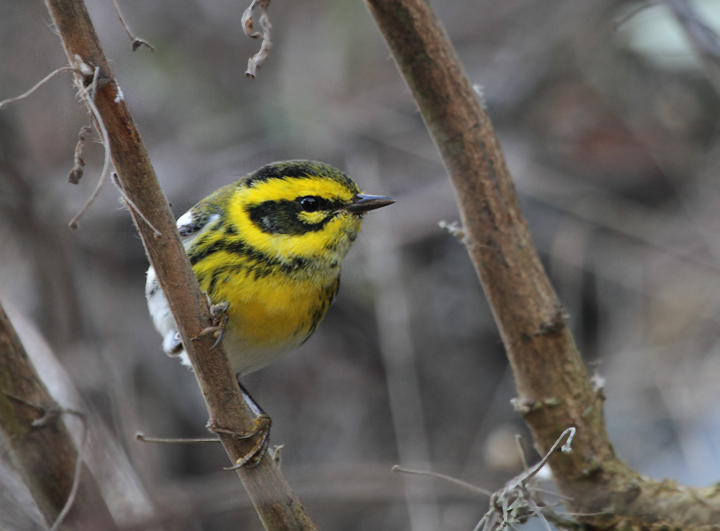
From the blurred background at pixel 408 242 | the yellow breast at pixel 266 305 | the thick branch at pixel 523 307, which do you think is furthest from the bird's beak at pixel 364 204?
the blurred background at pixel 408 242

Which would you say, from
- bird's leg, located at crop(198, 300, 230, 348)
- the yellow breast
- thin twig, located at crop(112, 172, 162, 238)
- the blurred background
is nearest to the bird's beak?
the yellow breast

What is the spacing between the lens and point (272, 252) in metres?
2.78

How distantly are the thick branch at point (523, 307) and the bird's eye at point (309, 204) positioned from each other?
2.03ft

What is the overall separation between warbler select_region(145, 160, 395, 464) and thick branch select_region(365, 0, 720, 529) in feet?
1.49

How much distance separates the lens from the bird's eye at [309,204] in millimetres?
2912

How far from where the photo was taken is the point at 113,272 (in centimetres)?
548

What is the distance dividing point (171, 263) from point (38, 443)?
2.67 ft

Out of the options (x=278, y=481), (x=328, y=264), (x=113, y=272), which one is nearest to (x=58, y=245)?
Result: (x=113, y=272)

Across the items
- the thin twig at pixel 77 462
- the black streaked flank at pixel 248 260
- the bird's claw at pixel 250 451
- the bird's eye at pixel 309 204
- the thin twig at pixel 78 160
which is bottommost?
the bird's claw at pixel 250 451

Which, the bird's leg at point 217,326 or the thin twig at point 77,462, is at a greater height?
the bird's leg at point 217,326

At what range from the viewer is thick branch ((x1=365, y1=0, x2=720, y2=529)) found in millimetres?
2367

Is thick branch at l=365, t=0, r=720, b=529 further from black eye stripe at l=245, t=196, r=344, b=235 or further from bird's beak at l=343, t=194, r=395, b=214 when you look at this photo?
black eye stripe at l=245, t=196, r=344, b=235

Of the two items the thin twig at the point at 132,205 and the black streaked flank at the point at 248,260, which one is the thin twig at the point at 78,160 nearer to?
the thin twig at the point at 132,205

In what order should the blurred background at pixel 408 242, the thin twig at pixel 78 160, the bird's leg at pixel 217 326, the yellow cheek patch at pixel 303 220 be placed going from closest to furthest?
the thin twig at pixel 78 160
the bird's leg at pixel 217 326
the yellow cheek patch at pixel 303 220
the blurred background at pixel 408 242
